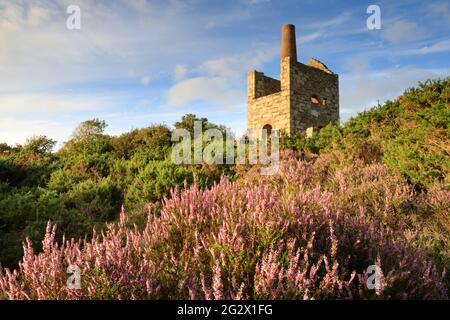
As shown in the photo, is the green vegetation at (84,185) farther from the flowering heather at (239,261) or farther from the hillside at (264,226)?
the flowering heather at (239,261)

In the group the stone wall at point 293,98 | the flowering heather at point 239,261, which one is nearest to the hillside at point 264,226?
the flowering heather at point 239,261

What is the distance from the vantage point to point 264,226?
240 centimetres

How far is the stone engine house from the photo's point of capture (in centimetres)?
2119

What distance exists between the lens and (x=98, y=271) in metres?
2.05

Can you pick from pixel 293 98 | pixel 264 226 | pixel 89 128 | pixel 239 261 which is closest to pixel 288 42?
pixel 293 98

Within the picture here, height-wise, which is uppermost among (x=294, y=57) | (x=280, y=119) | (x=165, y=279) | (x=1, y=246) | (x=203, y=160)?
(x=294, y=57)

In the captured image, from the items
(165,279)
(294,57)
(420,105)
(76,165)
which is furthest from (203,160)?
(294,57)

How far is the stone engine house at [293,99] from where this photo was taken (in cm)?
2119

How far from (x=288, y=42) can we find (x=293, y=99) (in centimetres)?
813

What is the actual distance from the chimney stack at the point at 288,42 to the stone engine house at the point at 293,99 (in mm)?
3048

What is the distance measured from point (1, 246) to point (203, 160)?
576cm

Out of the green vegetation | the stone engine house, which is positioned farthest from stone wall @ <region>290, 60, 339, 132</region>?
the green vegetation

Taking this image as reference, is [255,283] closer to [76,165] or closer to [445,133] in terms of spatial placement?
[445,133]

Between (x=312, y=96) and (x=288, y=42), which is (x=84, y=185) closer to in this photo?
(x=312, y=96)
